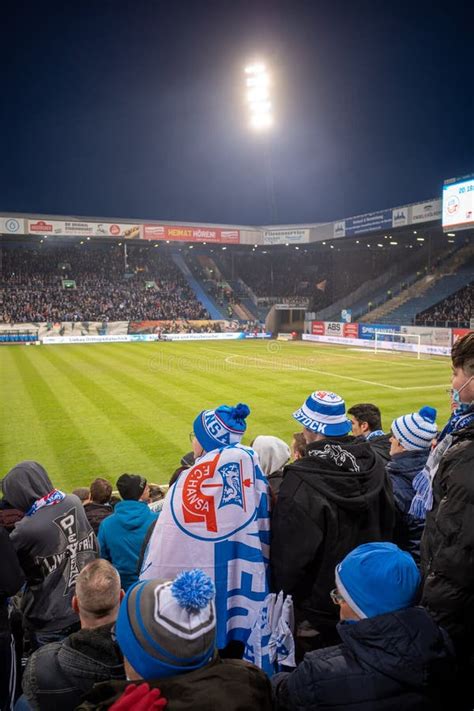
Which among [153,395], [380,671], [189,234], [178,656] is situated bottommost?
[153,395]

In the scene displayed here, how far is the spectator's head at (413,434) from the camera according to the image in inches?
190

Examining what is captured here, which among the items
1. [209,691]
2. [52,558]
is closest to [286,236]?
[52,558]

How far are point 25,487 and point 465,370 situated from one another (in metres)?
3.62

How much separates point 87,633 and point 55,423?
13047 mm

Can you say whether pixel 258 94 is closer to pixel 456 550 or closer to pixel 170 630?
pixel 456 550

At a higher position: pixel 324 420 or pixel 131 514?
pixel 324 420

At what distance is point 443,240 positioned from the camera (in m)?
52.9

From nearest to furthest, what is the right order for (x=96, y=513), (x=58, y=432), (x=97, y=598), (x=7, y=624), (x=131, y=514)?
(x=97, y=598) < (x=7, y=624) < (x=131, y=514) < (x=96, y=513) < (x=58, y=432)

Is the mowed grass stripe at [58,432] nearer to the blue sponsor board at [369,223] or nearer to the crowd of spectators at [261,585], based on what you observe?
the crowd of spectators at [261,585]

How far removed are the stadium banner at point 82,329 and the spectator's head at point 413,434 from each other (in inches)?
1669

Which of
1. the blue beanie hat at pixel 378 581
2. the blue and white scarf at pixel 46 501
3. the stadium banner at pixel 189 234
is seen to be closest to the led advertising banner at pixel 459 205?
the stadium banner at pixel 189 234

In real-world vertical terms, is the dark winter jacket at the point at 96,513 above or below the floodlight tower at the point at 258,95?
below

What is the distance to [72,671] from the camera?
250 cm

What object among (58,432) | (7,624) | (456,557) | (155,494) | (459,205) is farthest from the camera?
(459,205)
